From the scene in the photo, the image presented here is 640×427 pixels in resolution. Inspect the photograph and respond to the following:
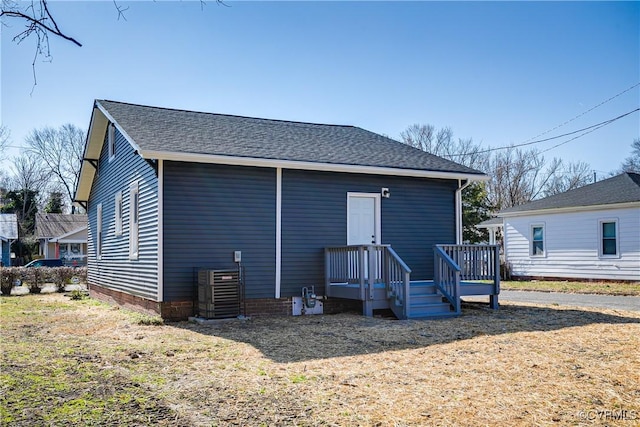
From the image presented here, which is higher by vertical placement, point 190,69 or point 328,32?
point 328,32

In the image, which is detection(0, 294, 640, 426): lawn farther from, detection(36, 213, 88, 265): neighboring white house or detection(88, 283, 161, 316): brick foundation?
detection(36, 213, 88, 265): neighboring white house

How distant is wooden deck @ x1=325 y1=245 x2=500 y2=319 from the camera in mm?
10609

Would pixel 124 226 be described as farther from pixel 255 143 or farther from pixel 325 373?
pixel 325 373

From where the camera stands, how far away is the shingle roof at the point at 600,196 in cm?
1850

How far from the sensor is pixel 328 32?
12.8m

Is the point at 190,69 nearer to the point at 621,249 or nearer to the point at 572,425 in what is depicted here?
the point at 572,425

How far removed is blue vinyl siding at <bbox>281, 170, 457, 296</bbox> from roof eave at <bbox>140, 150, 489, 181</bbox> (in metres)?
0.29

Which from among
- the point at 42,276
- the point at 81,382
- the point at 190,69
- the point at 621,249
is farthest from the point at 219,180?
the point at 621,249

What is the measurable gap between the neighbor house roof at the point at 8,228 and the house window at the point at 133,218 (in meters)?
26.1

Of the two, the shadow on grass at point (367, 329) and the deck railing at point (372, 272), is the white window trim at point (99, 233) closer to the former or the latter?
the shadow on grass at point (367, 329)

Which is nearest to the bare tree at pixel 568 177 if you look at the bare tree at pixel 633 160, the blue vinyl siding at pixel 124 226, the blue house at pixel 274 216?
the bare tree at pixel 633 160

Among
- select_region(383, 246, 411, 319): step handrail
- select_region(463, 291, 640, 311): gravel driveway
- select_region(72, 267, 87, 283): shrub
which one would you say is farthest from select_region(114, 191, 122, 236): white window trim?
select_region(463, 291, 640, 311): gravel driveway

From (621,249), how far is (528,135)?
1535 cm

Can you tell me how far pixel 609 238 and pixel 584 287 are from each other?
2366 millimetres
